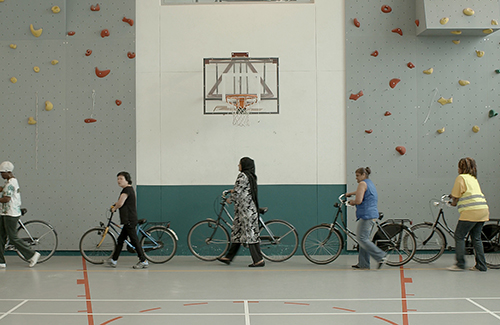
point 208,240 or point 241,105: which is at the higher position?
point 241,105

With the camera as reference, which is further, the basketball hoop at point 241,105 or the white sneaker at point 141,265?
the basketball hoop at point 241,105

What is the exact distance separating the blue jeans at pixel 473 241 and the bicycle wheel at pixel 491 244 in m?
0.28

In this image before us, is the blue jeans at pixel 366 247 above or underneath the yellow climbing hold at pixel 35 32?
underneath

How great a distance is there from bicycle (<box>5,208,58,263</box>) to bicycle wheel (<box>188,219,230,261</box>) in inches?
89.6

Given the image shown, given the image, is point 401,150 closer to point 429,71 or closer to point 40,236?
point 429,71

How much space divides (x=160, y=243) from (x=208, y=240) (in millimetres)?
766

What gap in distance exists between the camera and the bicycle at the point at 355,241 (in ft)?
24.1

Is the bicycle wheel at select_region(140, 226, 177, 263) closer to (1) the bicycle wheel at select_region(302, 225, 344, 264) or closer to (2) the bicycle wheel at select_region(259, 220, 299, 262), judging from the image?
(2) the bicycle wheel at select_region(259, 220, 299, 262)

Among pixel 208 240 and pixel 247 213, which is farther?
pixel 208 240

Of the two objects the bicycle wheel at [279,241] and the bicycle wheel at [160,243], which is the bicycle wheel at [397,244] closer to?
the bicycle wheel at [279,241]

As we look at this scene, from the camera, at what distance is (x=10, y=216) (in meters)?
7.42

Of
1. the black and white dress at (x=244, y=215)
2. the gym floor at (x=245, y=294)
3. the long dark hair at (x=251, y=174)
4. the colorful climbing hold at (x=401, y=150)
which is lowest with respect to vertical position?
the gym floor at (x=245, y=294)

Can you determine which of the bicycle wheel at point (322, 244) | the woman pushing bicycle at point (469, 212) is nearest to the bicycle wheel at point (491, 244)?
the woman pushing bicycle at point (469, 212)

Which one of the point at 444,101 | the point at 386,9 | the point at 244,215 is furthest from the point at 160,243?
the point at 386,9
